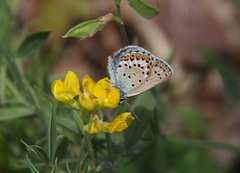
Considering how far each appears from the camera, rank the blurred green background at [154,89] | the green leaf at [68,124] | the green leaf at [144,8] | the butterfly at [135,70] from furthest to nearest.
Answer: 1. the blurred green background at [154,89]
2. the green leaf at [68,124]
3. the butterfly at [135,70]
4. the green leaf at [144,8]

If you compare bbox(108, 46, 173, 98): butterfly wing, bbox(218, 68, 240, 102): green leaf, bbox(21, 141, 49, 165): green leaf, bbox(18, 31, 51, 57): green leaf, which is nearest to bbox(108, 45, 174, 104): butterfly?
bbox(108, 46, 173, 98): butterfly wing

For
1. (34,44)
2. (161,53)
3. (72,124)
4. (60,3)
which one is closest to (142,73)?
(72,124)

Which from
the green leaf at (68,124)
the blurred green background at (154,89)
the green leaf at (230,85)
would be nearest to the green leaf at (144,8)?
the blurred green background at (154,89)

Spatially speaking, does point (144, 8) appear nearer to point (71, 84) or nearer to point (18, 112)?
point (71, 84)

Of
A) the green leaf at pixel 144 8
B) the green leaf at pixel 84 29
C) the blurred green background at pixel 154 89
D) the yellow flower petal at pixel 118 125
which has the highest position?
the green leaf at pixel 144 8

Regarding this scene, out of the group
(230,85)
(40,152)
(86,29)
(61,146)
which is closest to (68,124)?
(61,146)

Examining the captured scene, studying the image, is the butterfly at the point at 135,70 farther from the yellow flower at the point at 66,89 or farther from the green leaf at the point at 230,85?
the green leaf at the point at 230,85

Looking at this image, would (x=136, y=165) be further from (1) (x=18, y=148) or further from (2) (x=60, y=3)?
(2) (x=60, y=3)
